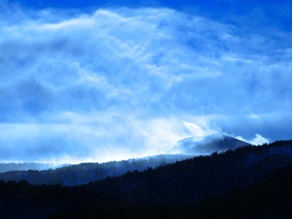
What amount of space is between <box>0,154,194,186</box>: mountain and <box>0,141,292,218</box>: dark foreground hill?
47.4m

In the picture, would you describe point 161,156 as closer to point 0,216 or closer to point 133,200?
point 133,200

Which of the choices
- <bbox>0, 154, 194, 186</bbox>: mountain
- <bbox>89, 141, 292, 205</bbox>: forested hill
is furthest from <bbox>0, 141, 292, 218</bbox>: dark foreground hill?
<bbox>0, 154, 194, 186</bbox>: mountain

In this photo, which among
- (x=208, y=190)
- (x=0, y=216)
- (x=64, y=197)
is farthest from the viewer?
(x=208, y=190)

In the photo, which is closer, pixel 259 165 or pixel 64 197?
pixel 64 197

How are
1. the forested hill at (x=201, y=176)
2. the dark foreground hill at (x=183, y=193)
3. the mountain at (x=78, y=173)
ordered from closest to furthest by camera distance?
the dark foreground hill at (x=183, y=193), the forested hill at (x=201, y=176), the mountain at (x=78, y=173)

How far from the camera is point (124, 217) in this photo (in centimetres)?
5891

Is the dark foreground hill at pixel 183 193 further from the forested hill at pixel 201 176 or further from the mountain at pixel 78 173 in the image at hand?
the mountain at pixel 78 173

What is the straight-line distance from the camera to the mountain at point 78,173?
162m

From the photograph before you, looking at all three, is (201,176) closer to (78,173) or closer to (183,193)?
(183,193)

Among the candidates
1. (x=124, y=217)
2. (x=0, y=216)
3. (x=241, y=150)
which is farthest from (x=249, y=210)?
(x=241, y=150)

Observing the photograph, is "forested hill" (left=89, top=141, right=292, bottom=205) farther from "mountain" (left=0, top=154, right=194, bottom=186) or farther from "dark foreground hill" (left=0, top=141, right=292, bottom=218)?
"mountain" (left=0, top=154, right=194, bottom=186)

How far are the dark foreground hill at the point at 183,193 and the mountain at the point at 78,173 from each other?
1867 inches

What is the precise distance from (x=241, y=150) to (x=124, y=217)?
65675 millimetres

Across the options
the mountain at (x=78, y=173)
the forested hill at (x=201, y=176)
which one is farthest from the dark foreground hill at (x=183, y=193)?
the mountain at (x=78, y=173)
